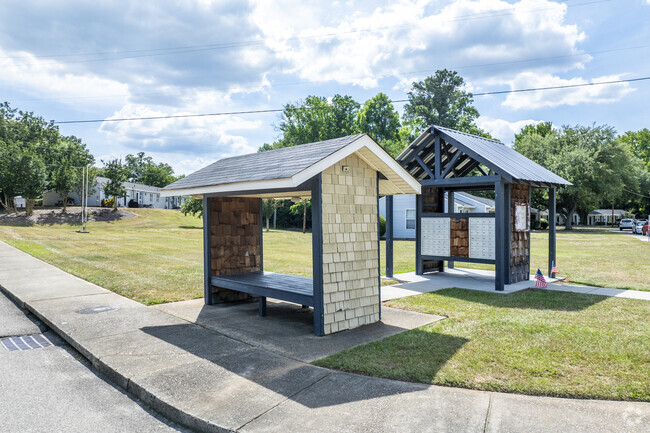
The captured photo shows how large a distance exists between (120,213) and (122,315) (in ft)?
132

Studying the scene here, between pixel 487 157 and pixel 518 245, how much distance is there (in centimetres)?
266

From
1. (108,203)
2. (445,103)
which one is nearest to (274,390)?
(108,203)

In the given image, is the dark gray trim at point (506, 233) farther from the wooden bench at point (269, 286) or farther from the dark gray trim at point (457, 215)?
the wooden bench at point (269, 286)

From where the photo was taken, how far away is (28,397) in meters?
4.41

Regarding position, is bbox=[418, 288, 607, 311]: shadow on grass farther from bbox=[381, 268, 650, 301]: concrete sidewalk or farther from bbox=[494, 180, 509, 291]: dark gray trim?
bbox=[494, 180, 509, 291]: dark gray trim

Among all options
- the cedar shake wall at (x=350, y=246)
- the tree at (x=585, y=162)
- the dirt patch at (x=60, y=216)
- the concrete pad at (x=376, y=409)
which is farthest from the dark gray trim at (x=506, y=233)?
the dirt patch at (x=60, y=216)

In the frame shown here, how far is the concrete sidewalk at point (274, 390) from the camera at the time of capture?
367cm

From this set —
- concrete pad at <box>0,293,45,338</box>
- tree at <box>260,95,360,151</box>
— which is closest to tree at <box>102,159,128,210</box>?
tree at <box>260,95,360,151</box>

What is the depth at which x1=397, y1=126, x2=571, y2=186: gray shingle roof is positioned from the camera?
10430mm

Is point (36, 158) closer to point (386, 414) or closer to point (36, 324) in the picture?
point (36, 324)

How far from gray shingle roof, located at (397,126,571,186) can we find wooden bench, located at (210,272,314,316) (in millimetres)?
5503

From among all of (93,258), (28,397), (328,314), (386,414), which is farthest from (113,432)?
(93,258)

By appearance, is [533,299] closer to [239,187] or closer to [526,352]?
[526,352]

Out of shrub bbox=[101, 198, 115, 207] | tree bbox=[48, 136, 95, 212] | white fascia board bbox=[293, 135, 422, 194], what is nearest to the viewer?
white fascia board bbox=[293, 135, 422, 194]
